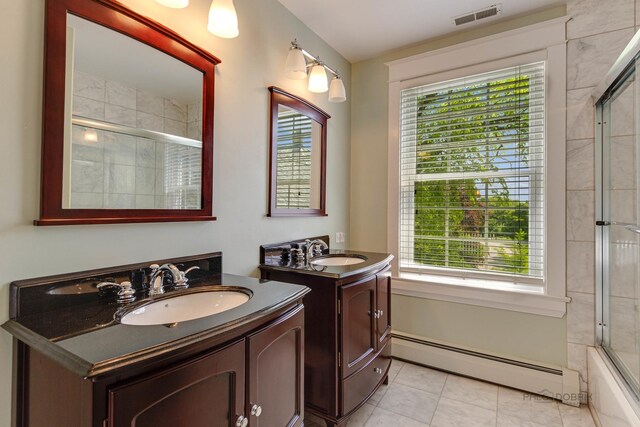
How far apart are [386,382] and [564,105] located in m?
2.15

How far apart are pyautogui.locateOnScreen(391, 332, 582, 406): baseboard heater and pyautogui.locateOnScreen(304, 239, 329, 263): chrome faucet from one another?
3.28ft

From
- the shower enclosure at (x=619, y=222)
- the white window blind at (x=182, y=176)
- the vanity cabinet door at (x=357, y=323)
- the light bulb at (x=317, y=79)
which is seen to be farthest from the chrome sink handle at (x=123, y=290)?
the shower enclosure at (x=619, y=222)

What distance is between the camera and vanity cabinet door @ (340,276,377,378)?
1.55 m

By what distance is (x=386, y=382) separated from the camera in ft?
6.99

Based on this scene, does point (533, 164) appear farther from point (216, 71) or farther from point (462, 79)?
point (216, 71)

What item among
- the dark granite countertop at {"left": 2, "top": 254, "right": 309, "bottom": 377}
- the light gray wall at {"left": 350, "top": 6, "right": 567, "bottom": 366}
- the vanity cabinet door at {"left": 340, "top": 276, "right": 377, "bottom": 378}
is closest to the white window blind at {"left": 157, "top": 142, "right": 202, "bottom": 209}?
the dark granite countertop at {"left": 2, "top": 254, "right": 309, "bottom": 377}

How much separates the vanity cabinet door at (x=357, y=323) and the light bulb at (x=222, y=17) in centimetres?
128

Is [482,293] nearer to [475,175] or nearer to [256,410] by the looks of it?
[475,175]

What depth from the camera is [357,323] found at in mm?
1645

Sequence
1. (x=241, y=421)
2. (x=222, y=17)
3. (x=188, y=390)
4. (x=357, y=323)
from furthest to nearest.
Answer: (x=357, y=323) < (x=222, y=17) < (x=241, y=421) < (x=188, y=390)

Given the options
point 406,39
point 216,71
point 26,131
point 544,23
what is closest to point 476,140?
point 544,23

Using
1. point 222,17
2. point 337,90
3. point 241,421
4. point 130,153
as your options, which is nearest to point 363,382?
point 241,421

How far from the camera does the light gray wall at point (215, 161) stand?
2.98 ft

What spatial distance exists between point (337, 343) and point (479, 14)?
227 cm
